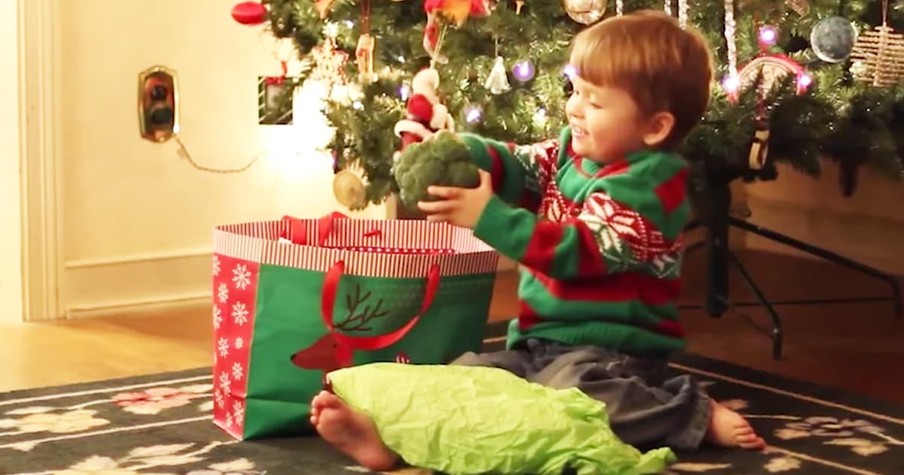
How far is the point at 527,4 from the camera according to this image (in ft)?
7.94

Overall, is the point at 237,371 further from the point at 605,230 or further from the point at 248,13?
the point at 248,13

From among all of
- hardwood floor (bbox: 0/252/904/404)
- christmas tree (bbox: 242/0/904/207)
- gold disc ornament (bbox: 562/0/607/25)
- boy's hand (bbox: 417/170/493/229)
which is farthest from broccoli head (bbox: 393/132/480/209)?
hardwood floor (bbox: 0/252/904/404)

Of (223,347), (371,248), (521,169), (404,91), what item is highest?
(404,91)

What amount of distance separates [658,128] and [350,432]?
54 cm

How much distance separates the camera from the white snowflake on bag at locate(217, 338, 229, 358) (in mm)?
1757

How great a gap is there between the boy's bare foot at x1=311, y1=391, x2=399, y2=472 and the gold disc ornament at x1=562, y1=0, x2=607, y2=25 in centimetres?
87

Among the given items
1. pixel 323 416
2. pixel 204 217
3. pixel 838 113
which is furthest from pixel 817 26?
pixel 204 217

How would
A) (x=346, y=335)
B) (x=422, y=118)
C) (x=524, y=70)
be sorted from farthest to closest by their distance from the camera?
(x=524, y=70)
(x=422, y=118)
(x=346, y=335)

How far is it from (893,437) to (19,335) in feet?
4.98

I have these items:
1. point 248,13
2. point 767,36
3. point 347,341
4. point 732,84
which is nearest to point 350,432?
point 347,341

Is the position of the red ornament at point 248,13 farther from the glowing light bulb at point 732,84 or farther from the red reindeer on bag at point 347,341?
the red reindeer on bag at point 347,341

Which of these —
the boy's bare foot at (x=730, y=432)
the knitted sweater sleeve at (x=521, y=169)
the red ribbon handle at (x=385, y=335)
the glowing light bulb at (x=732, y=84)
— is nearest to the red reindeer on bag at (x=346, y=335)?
the red ribbon handle at (x=385, y=335)

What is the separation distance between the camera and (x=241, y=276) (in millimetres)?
1728

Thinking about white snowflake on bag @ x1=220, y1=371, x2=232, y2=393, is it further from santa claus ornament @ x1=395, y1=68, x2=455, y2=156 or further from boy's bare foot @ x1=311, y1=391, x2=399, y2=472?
santa claus ornament @ x1=395, y1=68, x2=455, y2=156
